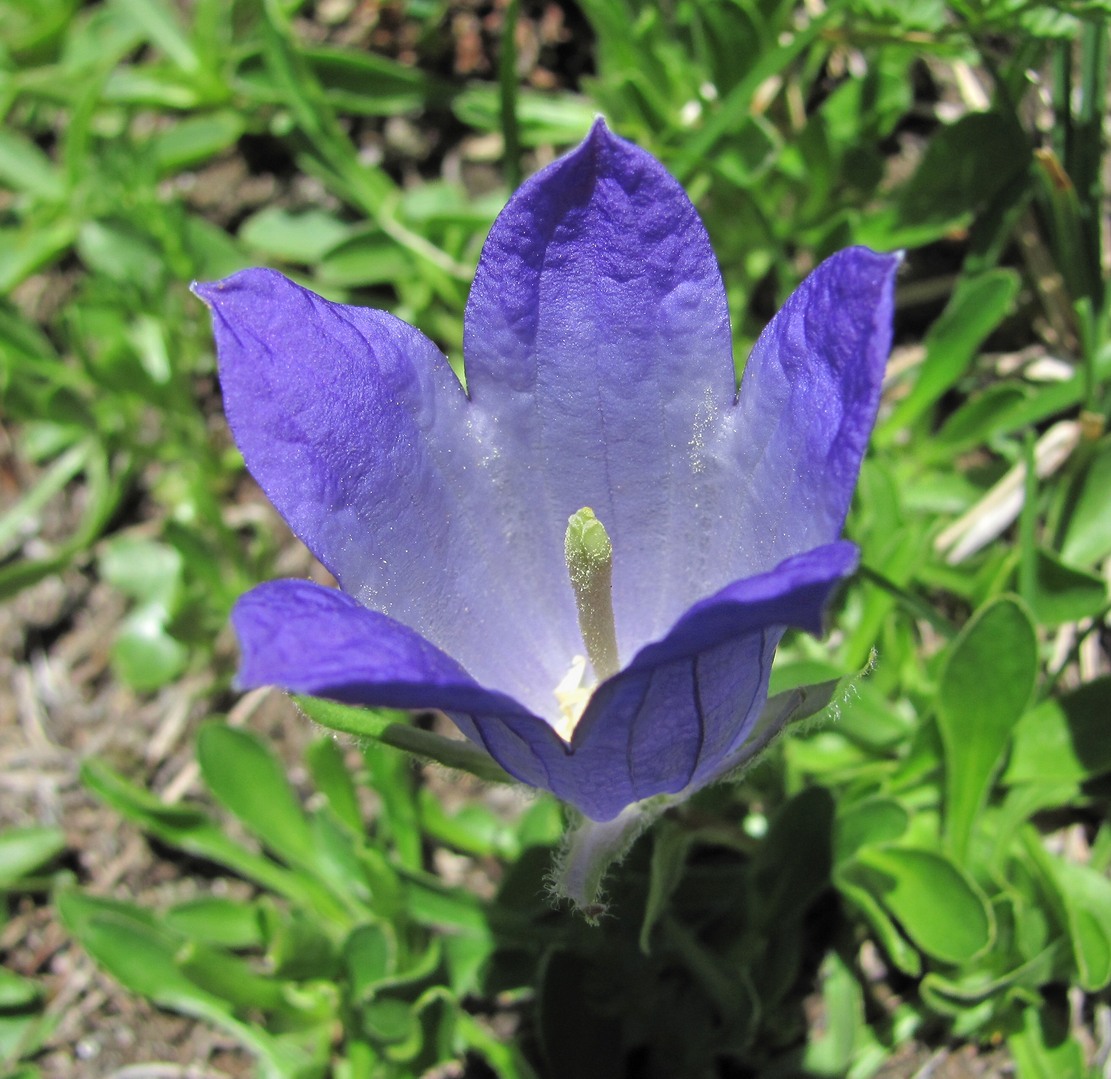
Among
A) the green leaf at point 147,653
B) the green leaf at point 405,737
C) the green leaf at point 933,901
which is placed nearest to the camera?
the green leaf at point 405,737

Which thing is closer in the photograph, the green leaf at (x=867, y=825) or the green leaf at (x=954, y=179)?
the green leaf at (x=867, y=825)

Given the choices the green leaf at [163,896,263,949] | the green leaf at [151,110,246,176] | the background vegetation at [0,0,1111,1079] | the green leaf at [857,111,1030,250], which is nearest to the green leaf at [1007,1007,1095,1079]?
the background vegetation at [0,0,1111,1079]

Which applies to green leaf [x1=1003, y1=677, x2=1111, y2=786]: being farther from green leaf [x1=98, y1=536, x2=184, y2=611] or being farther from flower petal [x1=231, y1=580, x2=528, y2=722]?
green leaf [x1=98, y1=536, x2=184, y2=611]

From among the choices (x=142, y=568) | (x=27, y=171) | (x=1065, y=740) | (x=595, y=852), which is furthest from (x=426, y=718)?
(x=27, y=171)

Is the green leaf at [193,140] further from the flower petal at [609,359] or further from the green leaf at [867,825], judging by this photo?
the green leaf at [867,825]

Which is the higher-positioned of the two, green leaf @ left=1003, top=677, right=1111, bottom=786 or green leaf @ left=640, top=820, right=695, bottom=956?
green leaf @ left=640, top=820, right=695, bottom=956

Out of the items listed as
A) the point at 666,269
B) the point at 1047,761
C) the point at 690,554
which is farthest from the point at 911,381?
the point at 666,269

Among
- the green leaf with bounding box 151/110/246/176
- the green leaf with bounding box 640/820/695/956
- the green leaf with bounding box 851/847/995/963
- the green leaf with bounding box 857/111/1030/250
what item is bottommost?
the green leaf with bounding box 851/847/995/963

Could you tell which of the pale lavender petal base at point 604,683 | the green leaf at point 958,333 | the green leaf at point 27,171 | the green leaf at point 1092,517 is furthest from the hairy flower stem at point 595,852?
the green leaf at point 27,171
